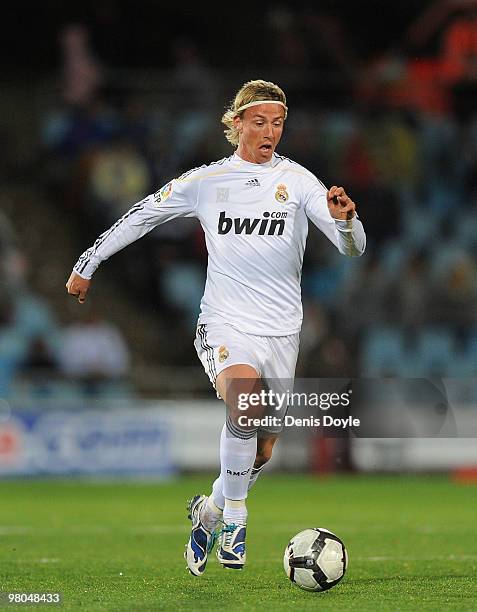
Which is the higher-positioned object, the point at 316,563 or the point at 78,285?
the point at 78,285

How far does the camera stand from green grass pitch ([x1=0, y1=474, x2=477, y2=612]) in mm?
6395

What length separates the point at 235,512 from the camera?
691 cm

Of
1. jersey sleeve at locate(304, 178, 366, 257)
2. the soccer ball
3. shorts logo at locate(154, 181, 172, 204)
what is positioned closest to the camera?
the soccer ball

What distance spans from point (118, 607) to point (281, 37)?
14.9m

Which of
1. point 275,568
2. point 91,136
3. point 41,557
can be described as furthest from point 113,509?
point 91,136

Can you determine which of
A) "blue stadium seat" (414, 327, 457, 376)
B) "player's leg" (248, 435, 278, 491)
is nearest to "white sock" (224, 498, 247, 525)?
"player's leg" (248, 435, 278, 491)

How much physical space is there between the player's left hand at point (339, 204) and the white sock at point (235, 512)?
1.56 metres

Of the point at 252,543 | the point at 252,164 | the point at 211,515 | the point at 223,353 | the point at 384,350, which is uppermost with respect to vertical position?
the point at 252,164

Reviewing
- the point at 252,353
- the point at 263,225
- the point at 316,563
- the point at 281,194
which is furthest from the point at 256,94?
the point at 316,563

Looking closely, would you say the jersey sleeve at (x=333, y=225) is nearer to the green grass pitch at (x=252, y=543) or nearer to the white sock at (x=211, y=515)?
the white sock at (x=211, y=515)

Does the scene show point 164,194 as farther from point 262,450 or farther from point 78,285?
point 262,450

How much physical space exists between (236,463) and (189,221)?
11.1 metres

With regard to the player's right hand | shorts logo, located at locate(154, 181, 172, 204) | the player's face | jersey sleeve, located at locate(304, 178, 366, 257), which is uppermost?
the player's face

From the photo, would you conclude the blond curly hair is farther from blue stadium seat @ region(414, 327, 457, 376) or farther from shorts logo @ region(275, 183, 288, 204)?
blue stadium seat @ region(414, 327, 457, 376)
